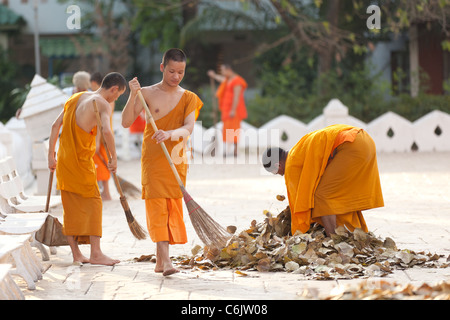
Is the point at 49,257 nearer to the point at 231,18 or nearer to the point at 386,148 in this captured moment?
the point at 386,148

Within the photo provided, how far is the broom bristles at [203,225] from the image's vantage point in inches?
243

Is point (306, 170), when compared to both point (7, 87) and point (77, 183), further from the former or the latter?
point (7, 87)

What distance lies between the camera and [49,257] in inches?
277

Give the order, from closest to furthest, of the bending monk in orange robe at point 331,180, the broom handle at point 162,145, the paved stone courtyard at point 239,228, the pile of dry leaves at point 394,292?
the pile of dry leaves at point 394,292 < the paved stone courtyard at point 239,228 < the broom handle at point 162,145 < the bending monk in orange robe at point 331,180

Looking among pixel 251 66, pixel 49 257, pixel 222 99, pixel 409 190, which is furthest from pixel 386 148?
pixel 49 257

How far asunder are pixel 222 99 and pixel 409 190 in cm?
613

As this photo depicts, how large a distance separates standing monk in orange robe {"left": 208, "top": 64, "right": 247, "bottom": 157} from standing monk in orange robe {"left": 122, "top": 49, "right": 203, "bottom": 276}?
976cm

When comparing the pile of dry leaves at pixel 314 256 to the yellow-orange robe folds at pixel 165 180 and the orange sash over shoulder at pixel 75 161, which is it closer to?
the yellow-orange robe folds at pixel 165 180

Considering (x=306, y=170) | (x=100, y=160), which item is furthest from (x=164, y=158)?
(x=100, y=160)

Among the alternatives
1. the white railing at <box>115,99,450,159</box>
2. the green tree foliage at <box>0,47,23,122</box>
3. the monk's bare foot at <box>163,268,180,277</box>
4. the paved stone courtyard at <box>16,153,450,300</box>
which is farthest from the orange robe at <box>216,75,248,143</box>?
the monk's bare foot at <box>163,268,180,277</box>

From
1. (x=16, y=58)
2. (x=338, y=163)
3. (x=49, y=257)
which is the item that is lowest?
(x=49, y=257)

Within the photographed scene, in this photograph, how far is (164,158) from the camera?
20.3 feet

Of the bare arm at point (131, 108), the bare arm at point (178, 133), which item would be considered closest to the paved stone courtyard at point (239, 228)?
the bare arm at point (178, 133)

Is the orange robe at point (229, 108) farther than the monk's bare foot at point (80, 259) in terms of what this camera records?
Yes
